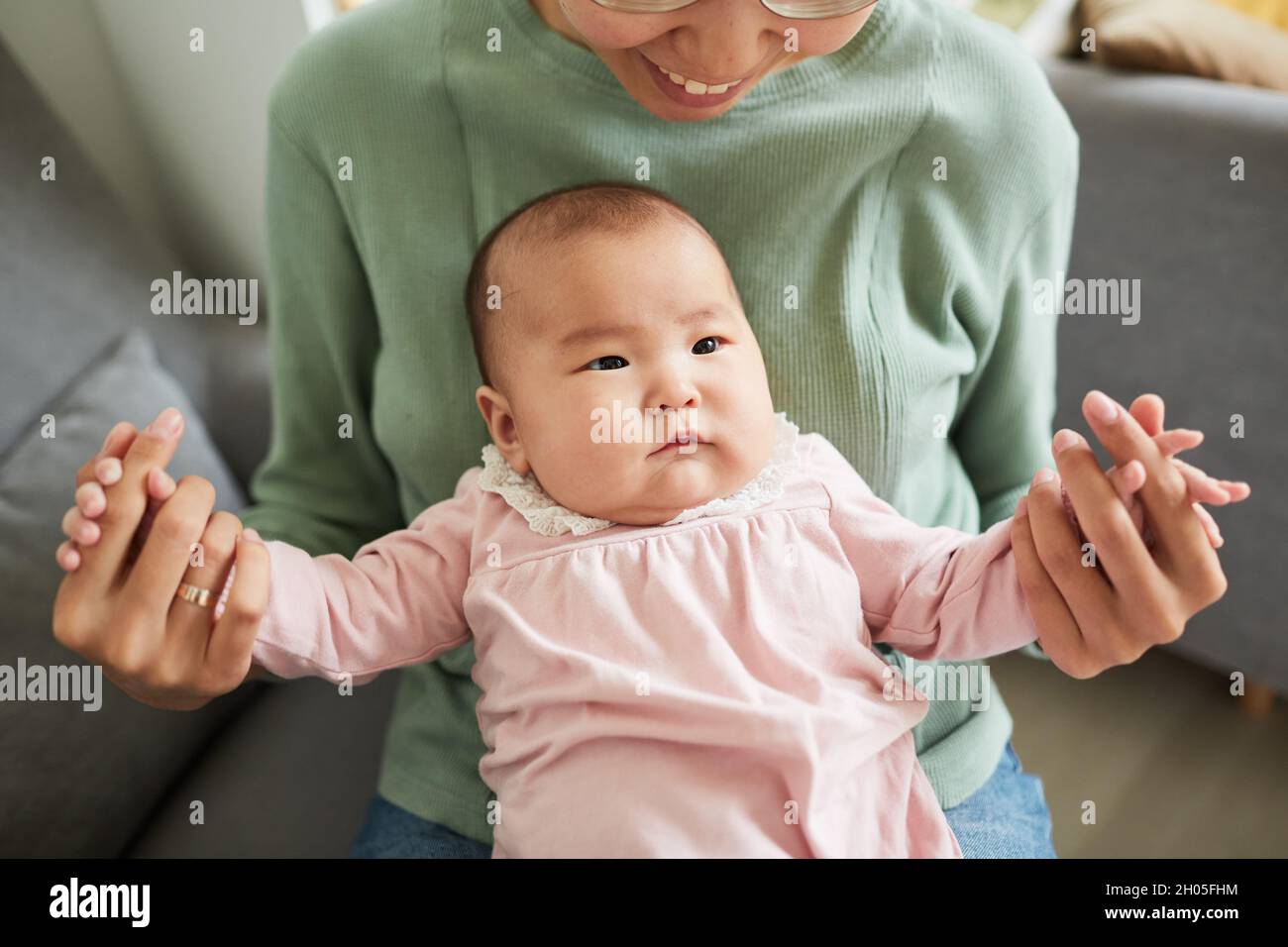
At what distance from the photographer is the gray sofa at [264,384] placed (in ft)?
3.68

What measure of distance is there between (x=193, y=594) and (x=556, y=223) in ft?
1.45

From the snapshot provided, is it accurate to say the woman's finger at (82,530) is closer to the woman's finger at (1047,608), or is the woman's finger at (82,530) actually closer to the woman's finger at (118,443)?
the woman's finger at (118,443)

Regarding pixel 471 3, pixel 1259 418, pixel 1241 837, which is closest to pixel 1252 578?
pixel 1259 418

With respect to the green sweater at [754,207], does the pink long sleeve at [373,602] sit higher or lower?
lower

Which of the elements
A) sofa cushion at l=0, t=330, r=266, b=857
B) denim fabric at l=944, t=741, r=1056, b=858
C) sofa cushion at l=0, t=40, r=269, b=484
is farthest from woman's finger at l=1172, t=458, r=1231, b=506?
sofa cushion at l=0, t=40, r=269, b=484

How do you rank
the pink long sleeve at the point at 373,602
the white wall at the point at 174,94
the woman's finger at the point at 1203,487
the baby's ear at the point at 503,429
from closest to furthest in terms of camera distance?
the woman's finger at the point at 1203,487 < the pink long sleeve at the point at 373,602 < the baby's ear at the point at 503,429 < the white wall at the point at 174,94

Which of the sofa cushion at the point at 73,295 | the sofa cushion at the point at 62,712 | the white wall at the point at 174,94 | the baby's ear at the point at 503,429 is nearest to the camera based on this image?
the baby's ear at the point at 503,429

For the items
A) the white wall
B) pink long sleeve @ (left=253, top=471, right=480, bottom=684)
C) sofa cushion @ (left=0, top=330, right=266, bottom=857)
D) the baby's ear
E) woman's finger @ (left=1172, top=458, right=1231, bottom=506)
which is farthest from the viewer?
the white wall

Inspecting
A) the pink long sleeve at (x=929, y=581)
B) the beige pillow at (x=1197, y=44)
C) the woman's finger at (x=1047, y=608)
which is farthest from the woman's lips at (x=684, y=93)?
the beige pillow at (x=1197, y=44)

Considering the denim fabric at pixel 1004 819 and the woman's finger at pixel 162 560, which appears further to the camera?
the denim fabric at pixel 1004 819

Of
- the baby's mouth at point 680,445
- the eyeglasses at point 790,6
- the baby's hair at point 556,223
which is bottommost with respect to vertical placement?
the baby's mouth at point 680,445

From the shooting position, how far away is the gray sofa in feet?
3.68

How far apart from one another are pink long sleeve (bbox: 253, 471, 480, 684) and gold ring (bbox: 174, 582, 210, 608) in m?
0.05

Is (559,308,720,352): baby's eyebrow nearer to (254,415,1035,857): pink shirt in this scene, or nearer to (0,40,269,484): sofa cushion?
(254,415,1035,857): pink shirt
